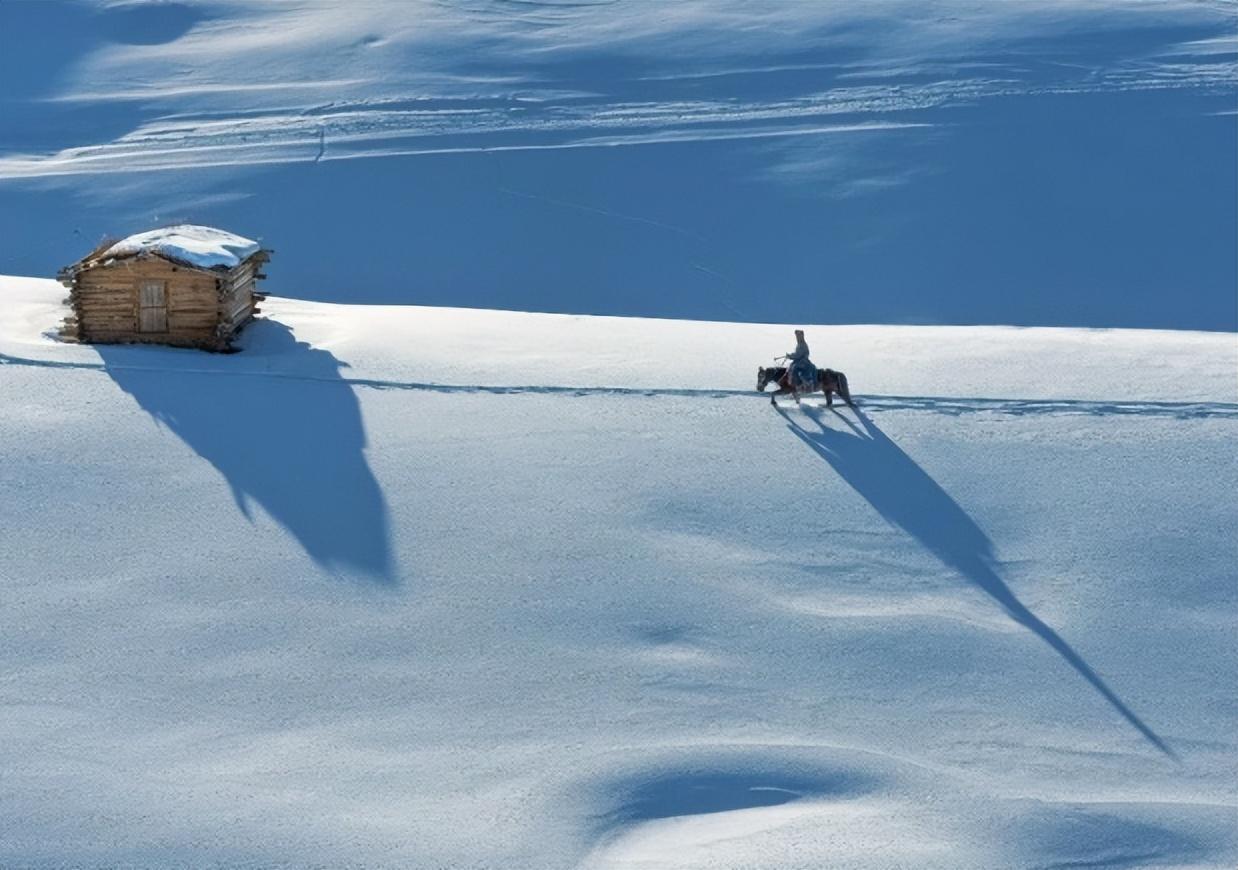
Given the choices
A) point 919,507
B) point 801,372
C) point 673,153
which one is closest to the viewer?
point 919,507

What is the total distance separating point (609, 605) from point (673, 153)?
18620mm

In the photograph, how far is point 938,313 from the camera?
27109 millimetres

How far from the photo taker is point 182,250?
17438mm

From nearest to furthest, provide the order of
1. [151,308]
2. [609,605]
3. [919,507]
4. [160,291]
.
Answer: [609,605] < [919,507] < [160,291] < [151,308]

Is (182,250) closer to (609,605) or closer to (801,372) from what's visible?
(801,372)

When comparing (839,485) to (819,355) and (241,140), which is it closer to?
(819,355)

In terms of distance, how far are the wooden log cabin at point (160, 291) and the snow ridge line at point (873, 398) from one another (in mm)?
705

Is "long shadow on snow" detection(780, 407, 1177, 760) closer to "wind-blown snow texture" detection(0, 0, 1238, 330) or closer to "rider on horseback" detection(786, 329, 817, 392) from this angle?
"rider on horseback" detection(786, 329, 817, 392)

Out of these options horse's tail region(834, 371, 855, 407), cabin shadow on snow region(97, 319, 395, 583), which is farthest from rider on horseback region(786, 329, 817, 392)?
cabin shadow on snow region(97, 319, 395, 583)

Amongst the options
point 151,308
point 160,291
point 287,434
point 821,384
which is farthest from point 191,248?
point 821,384

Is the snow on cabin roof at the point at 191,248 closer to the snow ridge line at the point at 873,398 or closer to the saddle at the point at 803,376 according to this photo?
the snow ridge line at the point at 873,398

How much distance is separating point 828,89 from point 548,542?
2010 centimetres

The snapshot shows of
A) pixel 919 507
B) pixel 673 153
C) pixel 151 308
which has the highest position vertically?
pixel 673 153

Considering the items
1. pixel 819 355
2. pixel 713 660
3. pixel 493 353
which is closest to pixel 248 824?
pixel 713 660
